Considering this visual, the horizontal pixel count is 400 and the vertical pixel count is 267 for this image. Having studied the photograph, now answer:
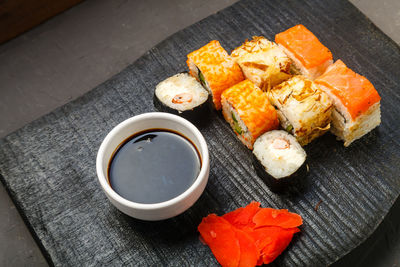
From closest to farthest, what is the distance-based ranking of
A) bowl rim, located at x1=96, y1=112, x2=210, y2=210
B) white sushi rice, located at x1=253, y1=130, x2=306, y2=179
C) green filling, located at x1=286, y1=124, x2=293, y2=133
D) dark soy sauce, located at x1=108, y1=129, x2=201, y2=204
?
bowl rim, located at x1=96, y1=112, x2=210, y2=210
dark soy sauce, located at x1=108, y1=129, x2=201, y2=204
white sushi rice, located at x1=253, y1=130, x2=306, y2=179
green filling, located at x1=286, y1=124, x2=293, y2=133

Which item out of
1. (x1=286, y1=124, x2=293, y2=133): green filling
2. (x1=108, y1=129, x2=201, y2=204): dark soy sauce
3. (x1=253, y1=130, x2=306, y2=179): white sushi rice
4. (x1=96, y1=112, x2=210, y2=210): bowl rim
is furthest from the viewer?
(x1=286, y1=124, x2=293, y2=133): green filling

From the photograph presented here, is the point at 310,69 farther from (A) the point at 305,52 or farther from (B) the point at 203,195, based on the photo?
Result: (B) the point at 203,195

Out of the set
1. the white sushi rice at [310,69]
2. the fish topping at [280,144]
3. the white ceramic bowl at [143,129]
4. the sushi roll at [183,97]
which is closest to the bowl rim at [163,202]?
the white ceramic bowl at [143,129]

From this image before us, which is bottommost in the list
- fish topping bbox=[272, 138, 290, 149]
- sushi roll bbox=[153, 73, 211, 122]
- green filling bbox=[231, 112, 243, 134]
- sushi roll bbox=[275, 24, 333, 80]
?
green filling bbox=[231, 112, 243, 134]

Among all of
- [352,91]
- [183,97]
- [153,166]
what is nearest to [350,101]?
[352,91]

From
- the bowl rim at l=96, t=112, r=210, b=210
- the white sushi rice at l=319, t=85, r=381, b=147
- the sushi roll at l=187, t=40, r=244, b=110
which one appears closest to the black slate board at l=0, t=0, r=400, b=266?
the white sushi rice at l=319, t=85, r=381, b=147

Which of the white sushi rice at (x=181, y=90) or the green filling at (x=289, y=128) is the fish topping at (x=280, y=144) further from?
the white sushi rice at (x=181, y=90)

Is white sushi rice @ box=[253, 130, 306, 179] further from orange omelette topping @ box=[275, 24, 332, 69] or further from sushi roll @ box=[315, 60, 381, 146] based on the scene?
orange omelette topping @ box=[275, 24, 332, 69]
